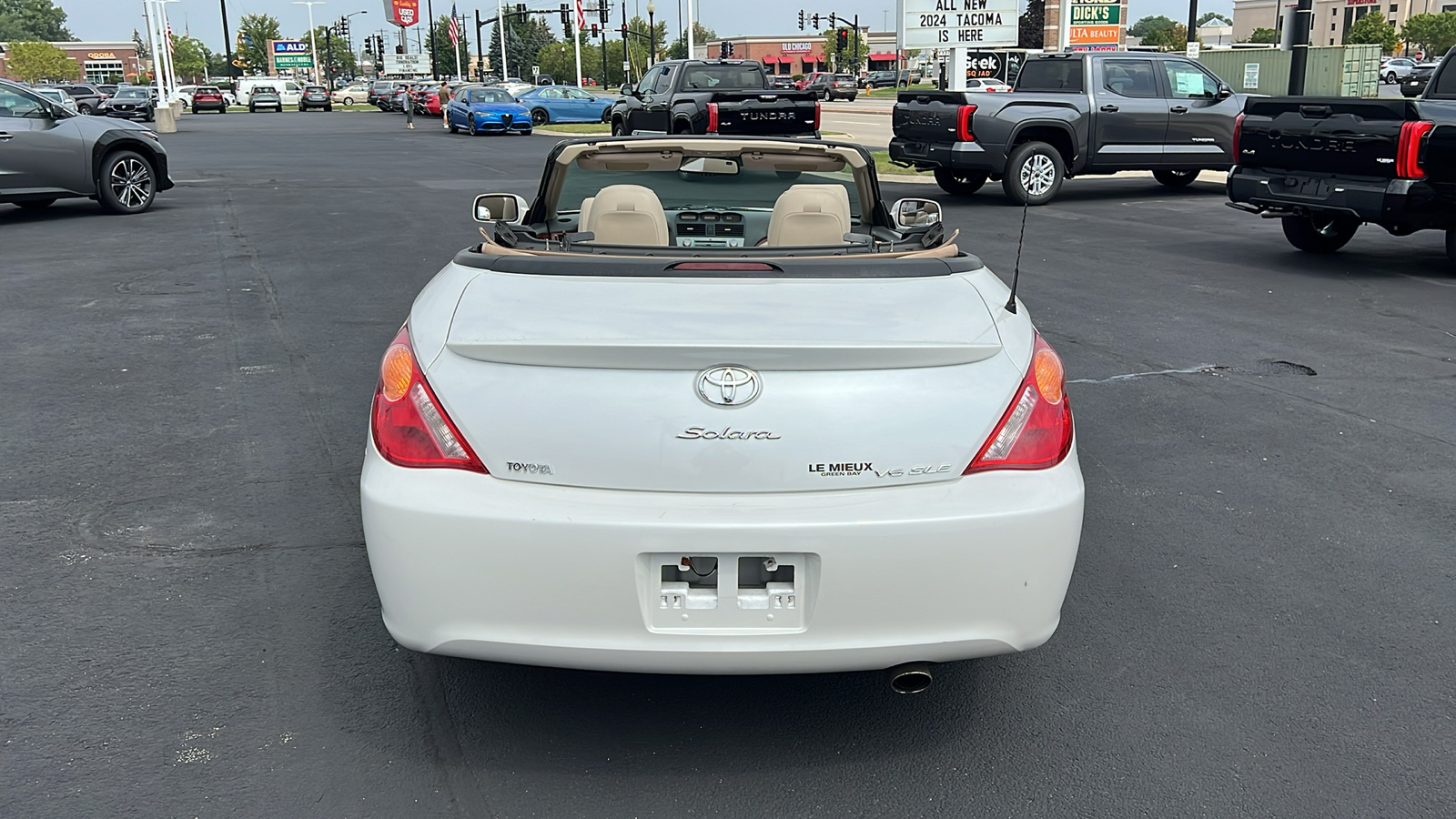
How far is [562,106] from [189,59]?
5340 inches

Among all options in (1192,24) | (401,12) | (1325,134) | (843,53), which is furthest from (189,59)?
(1325,134)

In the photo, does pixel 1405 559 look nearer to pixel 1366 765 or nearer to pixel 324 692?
pixel 1366 765

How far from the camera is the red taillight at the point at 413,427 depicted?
9.49ft

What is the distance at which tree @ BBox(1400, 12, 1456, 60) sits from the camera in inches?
4304

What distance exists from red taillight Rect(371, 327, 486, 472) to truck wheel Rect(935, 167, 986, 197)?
48.0 ft

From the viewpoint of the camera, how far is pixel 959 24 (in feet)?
86.6

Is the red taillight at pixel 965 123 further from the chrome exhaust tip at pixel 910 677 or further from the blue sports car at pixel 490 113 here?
the blue sports car at pixel 490 113

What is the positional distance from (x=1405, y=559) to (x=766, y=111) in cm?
1946

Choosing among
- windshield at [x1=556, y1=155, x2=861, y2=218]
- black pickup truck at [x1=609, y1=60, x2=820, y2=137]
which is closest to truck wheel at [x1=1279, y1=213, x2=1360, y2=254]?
windshield at [x1=556, y1=155, x2=861, y2=218]

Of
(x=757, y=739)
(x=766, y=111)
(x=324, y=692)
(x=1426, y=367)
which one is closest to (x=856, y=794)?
(x=757, y=739)

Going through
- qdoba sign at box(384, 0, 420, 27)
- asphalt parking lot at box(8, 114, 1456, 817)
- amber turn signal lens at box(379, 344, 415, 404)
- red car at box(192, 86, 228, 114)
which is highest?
qdoba sign at box(384, 0, 420, 27)

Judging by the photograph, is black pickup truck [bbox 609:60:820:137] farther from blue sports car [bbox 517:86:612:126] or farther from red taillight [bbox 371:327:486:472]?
red taillight [bbox 371:327:486:472]

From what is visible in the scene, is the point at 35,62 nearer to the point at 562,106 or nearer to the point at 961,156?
the point at 562,106

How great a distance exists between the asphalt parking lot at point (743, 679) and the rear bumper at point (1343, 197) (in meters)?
1.83
